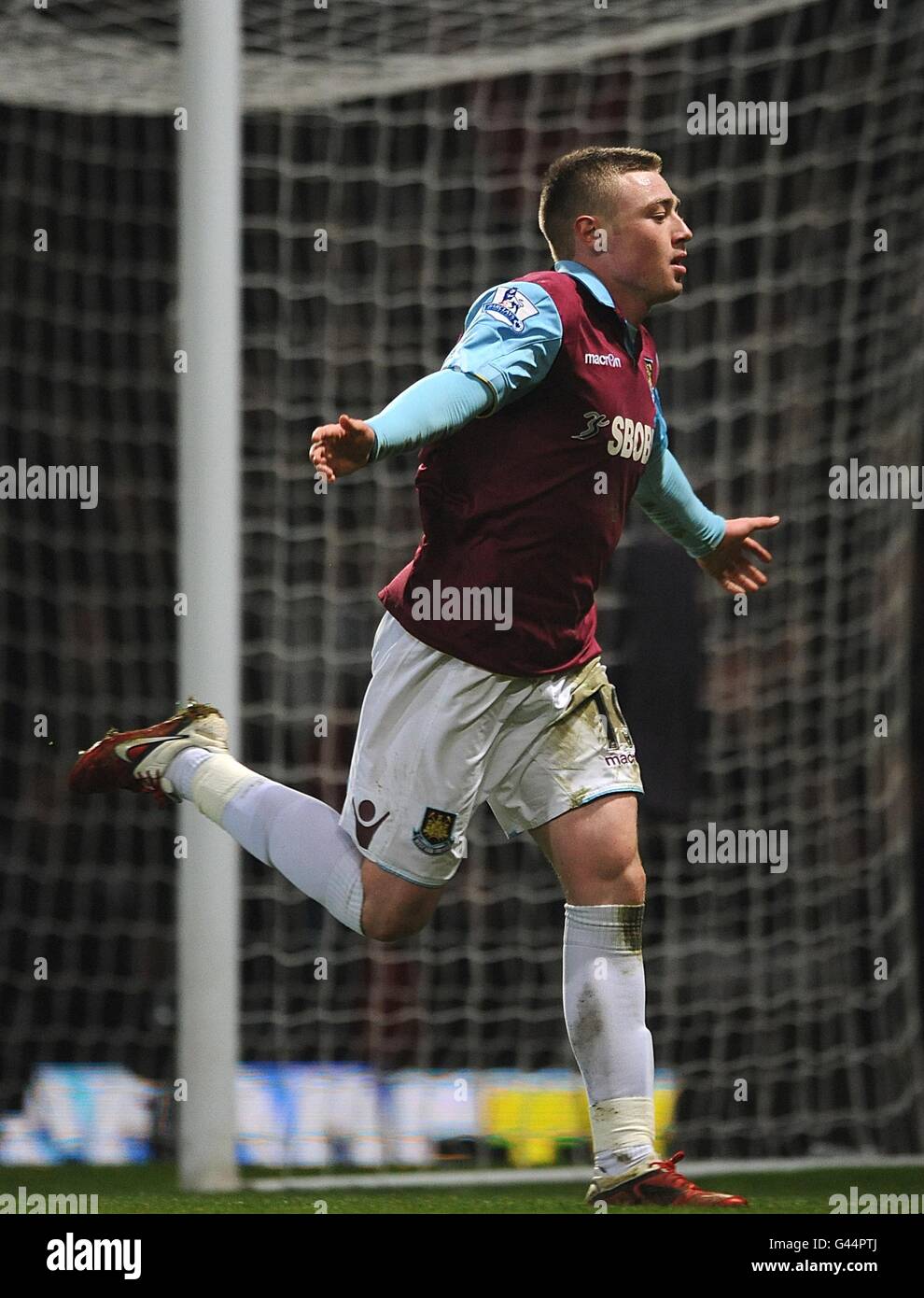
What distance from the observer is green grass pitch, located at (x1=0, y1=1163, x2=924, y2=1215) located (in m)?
3.36

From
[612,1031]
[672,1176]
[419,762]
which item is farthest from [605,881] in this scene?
[672,1176]

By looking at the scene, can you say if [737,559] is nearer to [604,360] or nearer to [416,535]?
[604,360]

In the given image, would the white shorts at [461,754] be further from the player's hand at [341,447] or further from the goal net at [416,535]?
the goal net at [416,535]

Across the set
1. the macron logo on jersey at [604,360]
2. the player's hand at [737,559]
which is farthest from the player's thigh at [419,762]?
the player's hand at [737,559]

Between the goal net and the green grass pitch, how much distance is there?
2.22 ft

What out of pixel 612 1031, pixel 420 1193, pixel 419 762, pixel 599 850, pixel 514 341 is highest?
pixel 514 341

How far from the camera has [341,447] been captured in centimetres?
270

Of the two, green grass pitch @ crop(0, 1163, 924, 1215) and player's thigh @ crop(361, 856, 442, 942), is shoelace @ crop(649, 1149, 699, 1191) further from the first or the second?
player's thigh @ crop(361, 856, 442, 942)

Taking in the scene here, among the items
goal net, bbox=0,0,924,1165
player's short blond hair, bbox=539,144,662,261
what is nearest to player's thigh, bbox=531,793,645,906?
player's short blond hair, bbox=539,144,662,261

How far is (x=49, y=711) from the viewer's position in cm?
647

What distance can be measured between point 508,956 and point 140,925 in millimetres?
1152

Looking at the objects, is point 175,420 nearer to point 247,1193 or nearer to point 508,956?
point 508,956

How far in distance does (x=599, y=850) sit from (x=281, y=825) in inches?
21.5

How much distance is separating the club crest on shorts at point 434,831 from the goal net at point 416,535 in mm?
1827
